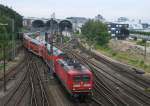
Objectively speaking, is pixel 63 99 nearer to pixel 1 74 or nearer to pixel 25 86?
pixel 25 86

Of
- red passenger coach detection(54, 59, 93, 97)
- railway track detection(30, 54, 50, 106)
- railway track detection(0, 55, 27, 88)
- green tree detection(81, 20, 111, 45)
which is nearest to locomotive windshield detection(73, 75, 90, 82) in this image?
red passenger coach detection(54, 59, 93, 97)

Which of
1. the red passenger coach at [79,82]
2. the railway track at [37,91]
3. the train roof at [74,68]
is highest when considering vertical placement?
the train roof at [74,68]

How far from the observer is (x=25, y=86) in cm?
3806

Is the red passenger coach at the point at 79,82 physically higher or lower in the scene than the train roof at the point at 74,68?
lower

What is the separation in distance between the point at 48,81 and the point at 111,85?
7.63 meters

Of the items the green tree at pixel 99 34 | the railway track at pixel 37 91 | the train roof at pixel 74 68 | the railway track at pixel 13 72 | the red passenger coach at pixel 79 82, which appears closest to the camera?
the red passenger coach at pixel 79 82

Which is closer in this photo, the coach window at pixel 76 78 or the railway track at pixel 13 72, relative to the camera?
the coach window at pixel 76 78

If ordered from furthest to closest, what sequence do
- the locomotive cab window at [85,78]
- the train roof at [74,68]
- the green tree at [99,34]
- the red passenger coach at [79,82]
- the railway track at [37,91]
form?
the green tree at [99,34] → the railway track at [37,91] → the train roof at [74,68] → the locomotive cab window at [85,78] → the red passenger coach at [79,82]

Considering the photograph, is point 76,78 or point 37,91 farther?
point 37,91

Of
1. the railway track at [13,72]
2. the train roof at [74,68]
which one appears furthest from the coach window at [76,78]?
the railway track at [13,72]

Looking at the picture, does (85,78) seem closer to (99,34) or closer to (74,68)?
(74,68)

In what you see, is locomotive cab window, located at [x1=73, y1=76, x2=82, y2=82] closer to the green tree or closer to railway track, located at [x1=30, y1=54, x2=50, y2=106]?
railway track, located at [x1=30, y1=54, x2=50, y2=106]

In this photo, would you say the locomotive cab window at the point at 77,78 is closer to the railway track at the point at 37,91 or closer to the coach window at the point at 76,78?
the coach window at the point at 76,78

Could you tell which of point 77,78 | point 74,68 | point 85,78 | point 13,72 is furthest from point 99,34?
point 77,78
